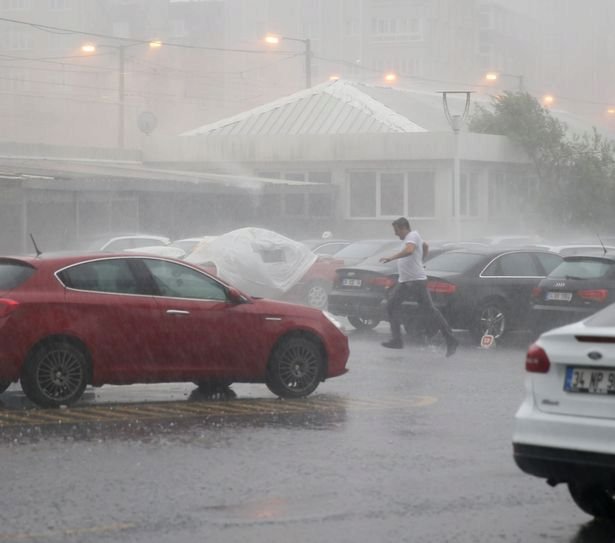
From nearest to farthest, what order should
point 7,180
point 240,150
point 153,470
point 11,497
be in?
1. point 11,497
2. point 153,470
3. point 7,180
4. point 240,150

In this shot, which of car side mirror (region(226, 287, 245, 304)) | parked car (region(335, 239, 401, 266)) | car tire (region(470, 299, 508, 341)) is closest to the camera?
car side mirror (region(226, 287, 245, 304))

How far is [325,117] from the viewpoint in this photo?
49.3 m

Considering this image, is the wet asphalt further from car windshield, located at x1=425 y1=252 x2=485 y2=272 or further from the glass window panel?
car windshield, located at x1=425 y1=252 x2=485 y2=272

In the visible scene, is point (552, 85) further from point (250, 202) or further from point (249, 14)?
point (250, 202)

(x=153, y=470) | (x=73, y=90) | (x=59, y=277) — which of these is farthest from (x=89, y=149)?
(x=73, y=90)

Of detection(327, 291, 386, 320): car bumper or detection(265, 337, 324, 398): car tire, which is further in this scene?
detection(327, 291, 386, 320): car bumper

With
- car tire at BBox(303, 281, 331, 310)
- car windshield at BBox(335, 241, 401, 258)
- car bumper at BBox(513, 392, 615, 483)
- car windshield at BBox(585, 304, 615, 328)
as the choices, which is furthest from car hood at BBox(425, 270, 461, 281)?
car bumper at BBox(513, 392, 615, 483)

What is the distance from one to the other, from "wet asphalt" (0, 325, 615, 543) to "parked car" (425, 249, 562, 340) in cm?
555

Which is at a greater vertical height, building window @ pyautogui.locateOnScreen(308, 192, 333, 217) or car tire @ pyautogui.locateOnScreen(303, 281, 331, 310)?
building window @ pyautogui.locateOnScreen(308, 192, 333, 217)

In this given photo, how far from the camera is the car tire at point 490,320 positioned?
62.3ft

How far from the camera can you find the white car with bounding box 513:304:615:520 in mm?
6680

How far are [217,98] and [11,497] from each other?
339 feet

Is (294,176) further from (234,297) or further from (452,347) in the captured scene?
(234,297)

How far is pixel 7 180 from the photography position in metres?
31.2
